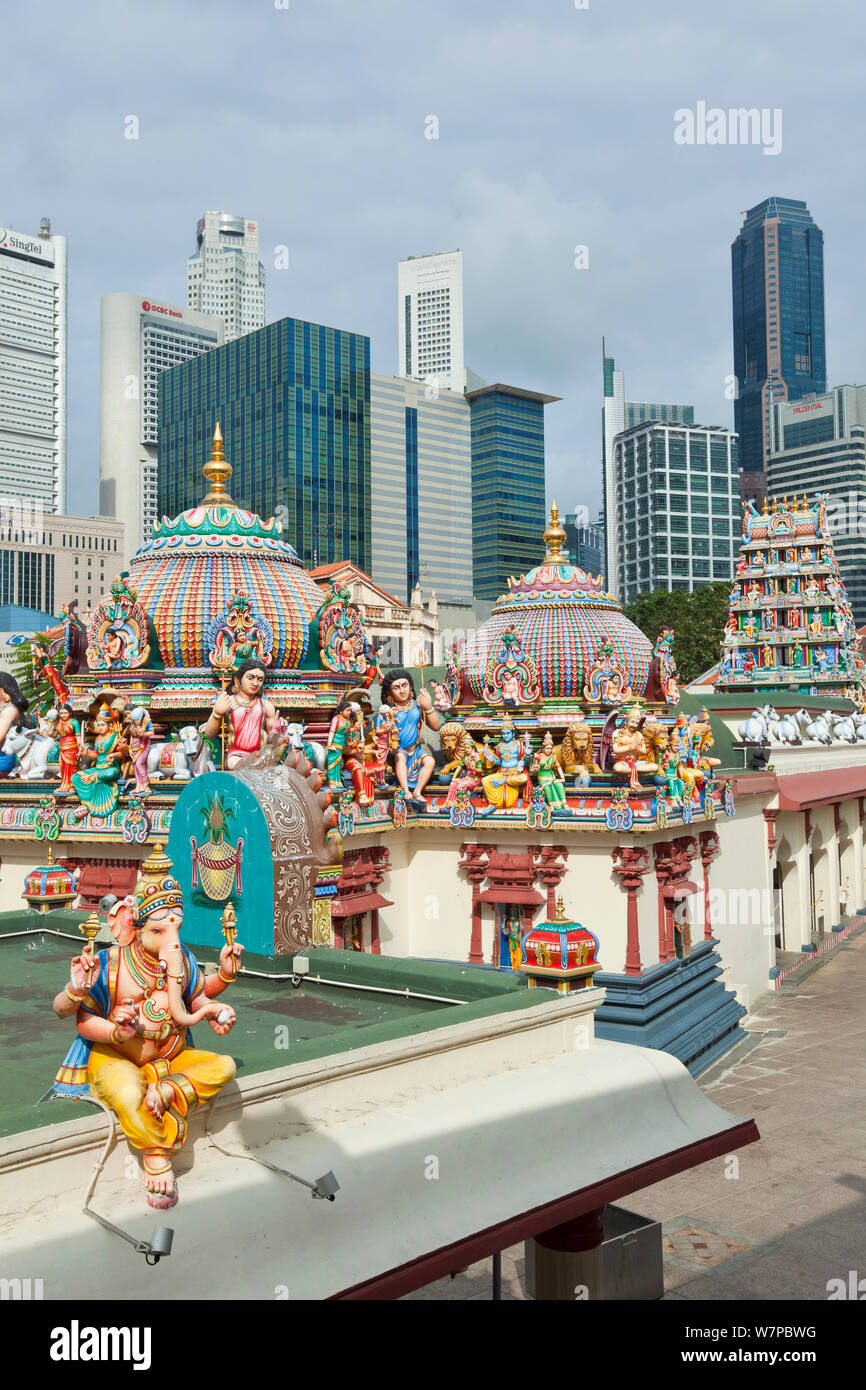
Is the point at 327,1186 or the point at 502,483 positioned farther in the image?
the point at 502,483

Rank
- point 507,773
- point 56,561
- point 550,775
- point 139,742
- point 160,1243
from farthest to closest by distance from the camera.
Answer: point 56,561
point 507,773
point 550,775
point 139,742
point 160,1243

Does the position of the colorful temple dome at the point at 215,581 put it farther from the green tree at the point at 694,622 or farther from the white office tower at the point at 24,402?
the white office tower at the point at 24,402

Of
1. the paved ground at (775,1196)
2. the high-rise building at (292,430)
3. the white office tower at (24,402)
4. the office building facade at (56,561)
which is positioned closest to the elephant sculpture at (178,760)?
the paved ground at (775,1196)

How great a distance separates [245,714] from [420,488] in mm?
151900

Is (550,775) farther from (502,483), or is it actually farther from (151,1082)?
(502,483)

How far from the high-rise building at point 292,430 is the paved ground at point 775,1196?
114m

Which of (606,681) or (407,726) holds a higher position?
(606,681)

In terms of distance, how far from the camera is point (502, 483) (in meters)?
171

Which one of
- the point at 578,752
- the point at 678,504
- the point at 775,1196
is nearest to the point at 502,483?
the point at 678,504

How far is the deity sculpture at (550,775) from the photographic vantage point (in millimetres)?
23516

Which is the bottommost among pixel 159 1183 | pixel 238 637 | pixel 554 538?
pixel 159 1183

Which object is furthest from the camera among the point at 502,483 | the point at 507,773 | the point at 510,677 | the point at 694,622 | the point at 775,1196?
the point at 502,483
